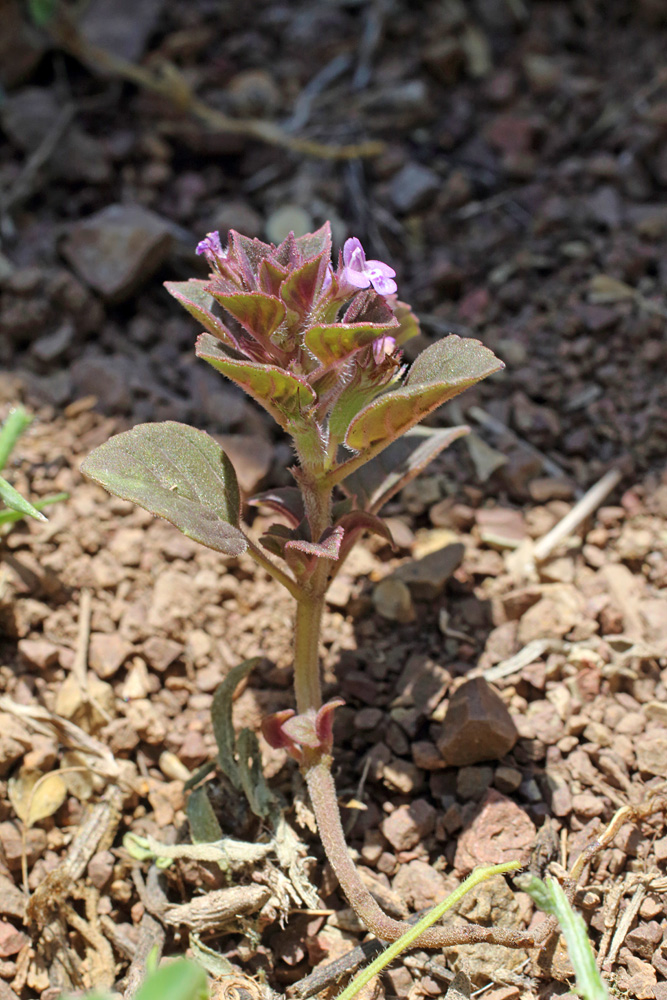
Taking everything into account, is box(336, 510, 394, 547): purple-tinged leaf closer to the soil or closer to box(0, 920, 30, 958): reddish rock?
the soil

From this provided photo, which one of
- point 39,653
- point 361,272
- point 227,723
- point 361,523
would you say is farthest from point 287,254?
point 39,653

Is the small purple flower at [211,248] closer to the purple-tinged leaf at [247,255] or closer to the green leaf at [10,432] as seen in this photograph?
the purple-tinged leaf at [247,255]

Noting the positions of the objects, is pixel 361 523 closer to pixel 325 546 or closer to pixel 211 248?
pixel 325 546

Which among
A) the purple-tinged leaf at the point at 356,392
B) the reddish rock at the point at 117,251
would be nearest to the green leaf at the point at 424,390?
the purple-tinged leaf at the point at 356,392

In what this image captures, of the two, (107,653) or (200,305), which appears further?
(107,653)

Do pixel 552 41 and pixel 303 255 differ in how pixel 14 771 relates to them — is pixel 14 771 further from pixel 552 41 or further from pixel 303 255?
pixel 552 41
